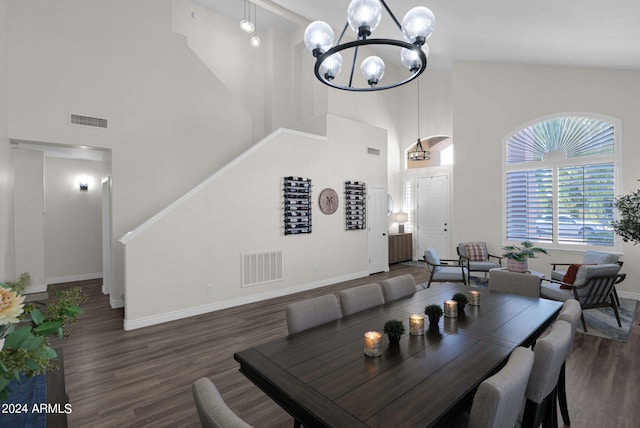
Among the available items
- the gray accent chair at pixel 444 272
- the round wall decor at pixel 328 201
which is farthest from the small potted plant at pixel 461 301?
the round wall decor at pixel 328 201

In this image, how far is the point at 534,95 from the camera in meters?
5.77

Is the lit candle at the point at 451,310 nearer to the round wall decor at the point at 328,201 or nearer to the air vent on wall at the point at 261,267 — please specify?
the air vent on wall at the point at 261,267

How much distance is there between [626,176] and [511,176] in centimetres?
161

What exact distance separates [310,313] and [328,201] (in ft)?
13.6

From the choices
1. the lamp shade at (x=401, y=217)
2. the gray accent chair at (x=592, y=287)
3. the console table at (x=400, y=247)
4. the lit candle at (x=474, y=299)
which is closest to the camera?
the lit candle at (x=474, y=299)

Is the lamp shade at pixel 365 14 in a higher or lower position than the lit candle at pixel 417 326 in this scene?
higher

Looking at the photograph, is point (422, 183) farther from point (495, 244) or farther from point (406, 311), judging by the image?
point (406, 311)

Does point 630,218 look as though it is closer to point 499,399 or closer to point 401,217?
point 499,399

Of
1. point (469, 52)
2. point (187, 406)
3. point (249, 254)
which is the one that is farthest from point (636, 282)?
point (187, 406)

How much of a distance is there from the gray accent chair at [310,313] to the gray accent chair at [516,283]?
1801 mm

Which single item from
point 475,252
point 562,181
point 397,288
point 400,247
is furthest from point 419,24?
point 400,247

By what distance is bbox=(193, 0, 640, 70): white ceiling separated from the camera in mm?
3518

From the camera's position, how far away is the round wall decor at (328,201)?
609 cm

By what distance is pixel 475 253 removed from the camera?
6.02 metres
